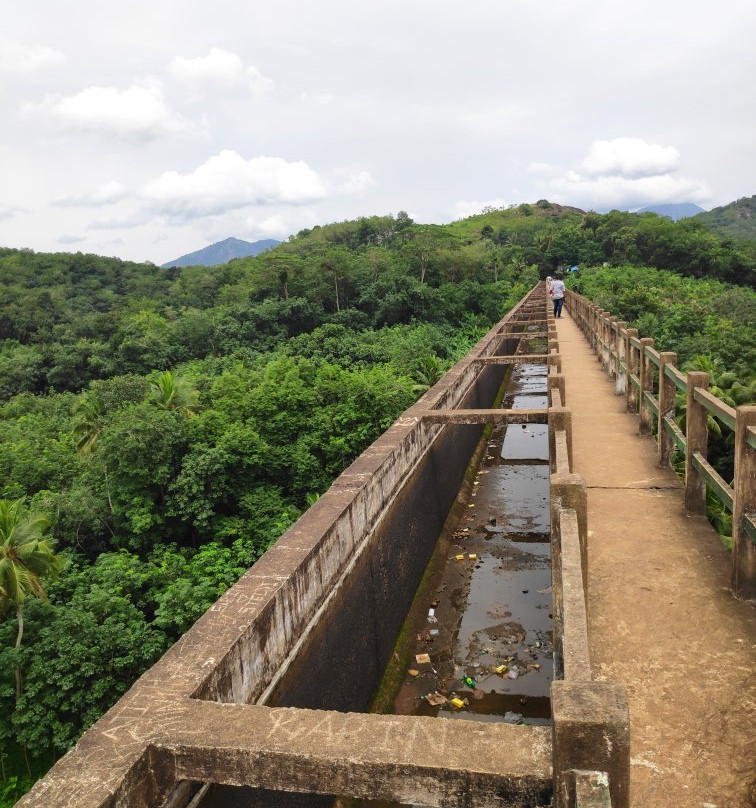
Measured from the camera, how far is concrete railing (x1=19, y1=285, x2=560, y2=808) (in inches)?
96.7

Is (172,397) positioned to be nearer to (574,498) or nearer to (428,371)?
(428,371)

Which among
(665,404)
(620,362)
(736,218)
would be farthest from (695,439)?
(736,218)

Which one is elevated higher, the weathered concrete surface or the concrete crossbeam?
the concrete crossbeam

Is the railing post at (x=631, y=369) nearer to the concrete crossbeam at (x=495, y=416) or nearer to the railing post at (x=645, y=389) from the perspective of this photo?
the railing post at (x=645, y=389)

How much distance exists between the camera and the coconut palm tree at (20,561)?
9.09 m

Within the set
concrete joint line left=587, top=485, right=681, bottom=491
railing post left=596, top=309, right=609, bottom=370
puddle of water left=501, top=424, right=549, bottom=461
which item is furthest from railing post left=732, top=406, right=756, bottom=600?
railing post left=596, top=309, right=609, bottom=370

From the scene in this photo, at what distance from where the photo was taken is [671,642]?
3.70m

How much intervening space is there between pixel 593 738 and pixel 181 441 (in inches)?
482

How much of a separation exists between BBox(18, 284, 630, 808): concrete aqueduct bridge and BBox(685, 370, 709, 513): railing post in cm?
98

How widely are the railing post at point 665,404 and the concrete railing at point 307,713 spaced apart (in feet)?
9.12

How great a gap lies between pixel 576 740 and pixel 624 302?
24.3 m

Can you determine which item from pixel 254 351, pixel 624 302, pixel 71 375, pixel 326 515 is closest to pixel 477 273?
pixel 254 351

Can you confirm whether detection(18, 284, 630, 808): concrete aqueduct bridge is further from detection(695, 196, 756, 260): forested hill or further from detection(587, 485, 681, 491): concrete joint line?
detection(695, 196, 756, 260): forested hill

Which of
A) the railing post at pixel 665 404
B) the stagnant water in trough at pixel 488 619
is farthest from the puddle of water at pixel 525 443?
the railing post at pixel 665 404
